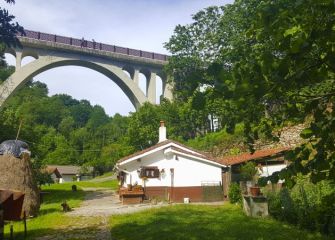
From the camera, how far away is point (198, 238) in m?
10.7

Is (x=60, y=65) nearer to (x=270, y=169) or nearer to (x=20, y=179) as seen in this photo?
(x=20, y=179)

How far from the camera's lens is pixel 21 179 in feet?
56.0

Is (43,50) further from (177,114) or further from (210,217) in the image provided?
(210,217)

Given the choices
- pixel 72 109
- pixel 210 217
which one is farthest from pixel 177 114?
pixel 72 109

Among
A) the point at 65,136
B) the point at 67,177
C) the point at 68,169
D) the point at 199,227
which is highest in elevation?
the point at 65,136

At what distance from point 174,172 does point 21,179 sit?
8.98 m

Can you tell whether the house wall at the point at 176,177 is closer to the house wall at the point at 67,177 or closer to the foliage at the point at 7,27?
the foliage at the point at 7,27

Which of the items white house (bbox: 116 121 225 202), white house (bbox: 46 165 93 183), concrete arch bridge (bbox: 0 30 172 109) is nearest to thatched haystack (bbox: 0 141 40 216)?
white house (bbox: 116 121 225 202)

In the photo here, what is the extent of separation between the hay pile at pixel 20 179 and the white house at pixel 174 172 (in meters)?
6.80

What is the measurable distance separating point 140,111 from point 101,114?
7600 cm

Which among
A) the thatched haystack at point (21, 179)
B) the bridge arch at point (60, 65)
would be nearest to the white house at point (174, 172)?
the thatched haystack at point (21, 179)

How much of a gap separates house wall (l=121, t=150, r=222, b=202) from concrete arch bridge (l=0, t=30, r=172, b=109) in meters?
22.6

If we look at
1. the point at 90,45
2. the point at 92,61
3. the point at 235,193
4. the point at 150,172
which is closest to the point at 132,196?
the point at 150,172

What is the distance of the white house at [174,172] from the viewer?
22.9 m
